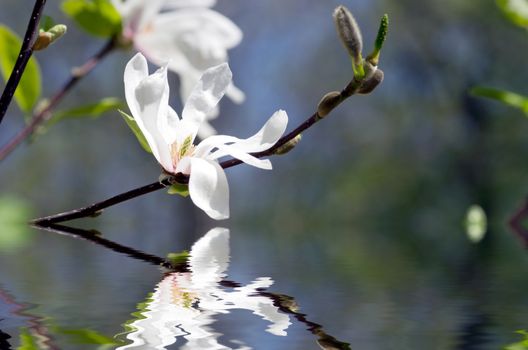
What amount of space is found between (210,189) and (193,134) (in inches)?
1.9

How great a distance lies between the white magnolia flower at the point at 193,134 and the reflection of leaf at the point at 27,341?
9cm

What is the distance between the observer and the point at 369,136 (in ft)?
20.8

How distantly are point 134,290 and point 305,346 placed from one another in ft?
0.57

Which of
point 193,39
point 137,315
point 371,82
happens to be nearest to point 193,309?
point 137,315

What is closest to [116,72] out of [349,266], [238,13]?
[238,13]

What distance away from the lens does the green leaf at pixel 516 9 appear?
0.95 metres

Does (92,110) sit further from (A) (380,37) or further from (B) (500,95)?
(B) (500,95)

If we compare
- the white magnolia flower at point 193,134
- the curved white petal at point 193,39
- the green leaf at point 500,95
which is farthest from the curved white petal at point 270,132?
the green leaf at point 500,95

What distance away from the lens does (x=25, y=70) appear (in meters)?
0.60

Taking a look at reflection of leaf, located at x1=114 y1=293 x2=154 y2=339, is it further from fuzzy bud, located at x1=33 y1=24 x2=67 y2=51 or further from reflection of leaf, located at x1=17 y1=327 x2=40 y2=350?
fuzzy bud, located at x1=33 y1=24 x2=67 y2=51

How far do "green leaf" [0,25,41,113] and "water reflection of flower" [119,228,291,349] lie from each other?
241 mm

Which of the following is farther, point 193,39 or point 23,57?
point 193,39

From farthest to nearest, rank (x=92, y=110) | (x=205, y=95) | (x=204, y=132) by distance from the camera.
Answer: (x=92, y=110) → (x=204, y=132) → (x=205, y=95)

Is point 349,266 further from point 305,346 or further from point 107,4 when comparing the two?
point 305,346
